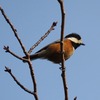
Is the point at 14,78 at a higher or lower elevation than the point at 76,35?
lower

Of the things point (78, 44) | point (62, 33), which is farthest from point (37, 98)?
point (78, 44)

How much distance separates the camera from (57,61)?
5027mm

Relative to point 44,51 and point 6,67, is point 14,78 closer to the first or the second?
point 6,67

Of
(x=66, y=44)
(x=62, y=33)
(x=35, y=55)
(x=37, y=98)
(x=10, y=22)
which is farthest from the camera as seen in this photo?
(x=66, y=44)

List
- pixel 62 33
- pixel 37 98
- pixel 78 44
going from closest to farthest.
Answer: pixel 37 98 < pixel 62 33 < pixel 78 44

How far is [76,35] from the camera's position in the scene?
5.93m

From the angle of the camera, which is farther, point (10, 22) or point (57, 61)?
point (57, 61)

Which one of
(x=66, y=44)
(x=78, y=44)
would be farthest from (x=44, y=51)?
(x=78, y=44)

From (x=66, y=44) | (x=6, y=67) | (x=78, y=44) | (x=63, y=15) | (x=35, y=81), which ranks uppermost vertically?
(x=78, y=44)

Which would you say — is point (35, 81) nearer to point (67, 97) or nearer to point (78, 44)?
point (67, 97)

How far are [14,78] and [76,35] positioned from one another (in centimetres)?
361

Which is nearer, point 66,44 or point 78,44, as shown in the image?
point 66,44

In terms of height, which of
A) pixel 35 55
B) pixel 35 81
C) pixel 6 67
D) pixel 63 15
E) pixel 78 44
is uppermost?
pixel 78 44

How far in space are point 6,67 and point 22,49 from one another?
0.24 m
